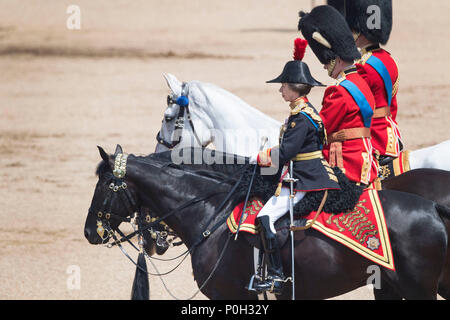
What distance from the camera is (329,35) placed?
4.94 meters

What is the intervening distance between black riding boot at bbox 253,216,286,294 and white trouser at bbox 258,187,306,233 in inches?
1.8

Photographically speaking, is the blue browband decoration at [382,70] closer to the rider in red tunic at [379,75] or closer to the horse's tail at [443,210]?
the rider in red tunic at [379,75]

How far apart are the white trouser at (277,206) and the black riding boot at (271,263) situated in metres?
0.05

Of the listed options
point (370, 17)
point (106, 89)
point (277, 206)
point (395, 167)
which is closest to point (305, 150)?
Result: point (277, 206)

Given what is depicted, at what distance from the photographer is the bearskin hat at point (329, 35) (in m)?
4.91

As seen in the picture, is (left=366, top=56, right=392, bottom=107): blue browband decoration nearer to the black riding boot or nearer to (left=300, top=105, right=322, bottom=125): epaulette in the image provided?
(left=300, top=105, right=322, bottom=125): epaulette

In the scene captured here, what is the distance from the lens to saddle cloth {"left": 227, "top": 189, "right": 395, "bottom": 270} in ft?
14.6

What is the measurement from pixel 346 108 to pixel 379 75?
0.82m

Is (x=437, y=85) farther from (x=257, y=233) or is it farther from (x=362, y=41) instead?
(x=257, y=233)

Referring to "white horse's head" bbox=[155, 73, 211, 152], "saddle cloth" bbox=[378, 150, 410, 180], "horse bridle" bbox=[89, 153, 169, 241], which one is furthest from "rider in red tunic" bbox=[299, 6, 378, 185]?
"white horse's head" bbox=[155, 73, 211, 152]

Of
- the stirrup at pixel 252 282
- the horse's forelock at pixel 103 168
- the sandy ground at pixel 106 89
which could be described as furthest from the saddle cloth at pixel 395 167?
the horse's forelock at pixel 103 168

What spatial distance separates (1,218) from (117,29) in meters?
13.4

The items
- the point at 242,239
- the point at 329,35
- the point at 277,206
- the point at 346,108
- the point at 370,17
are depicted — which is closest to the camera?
the point at 277,206

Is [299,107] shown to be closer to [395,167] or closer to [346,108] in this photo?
[346,108]
